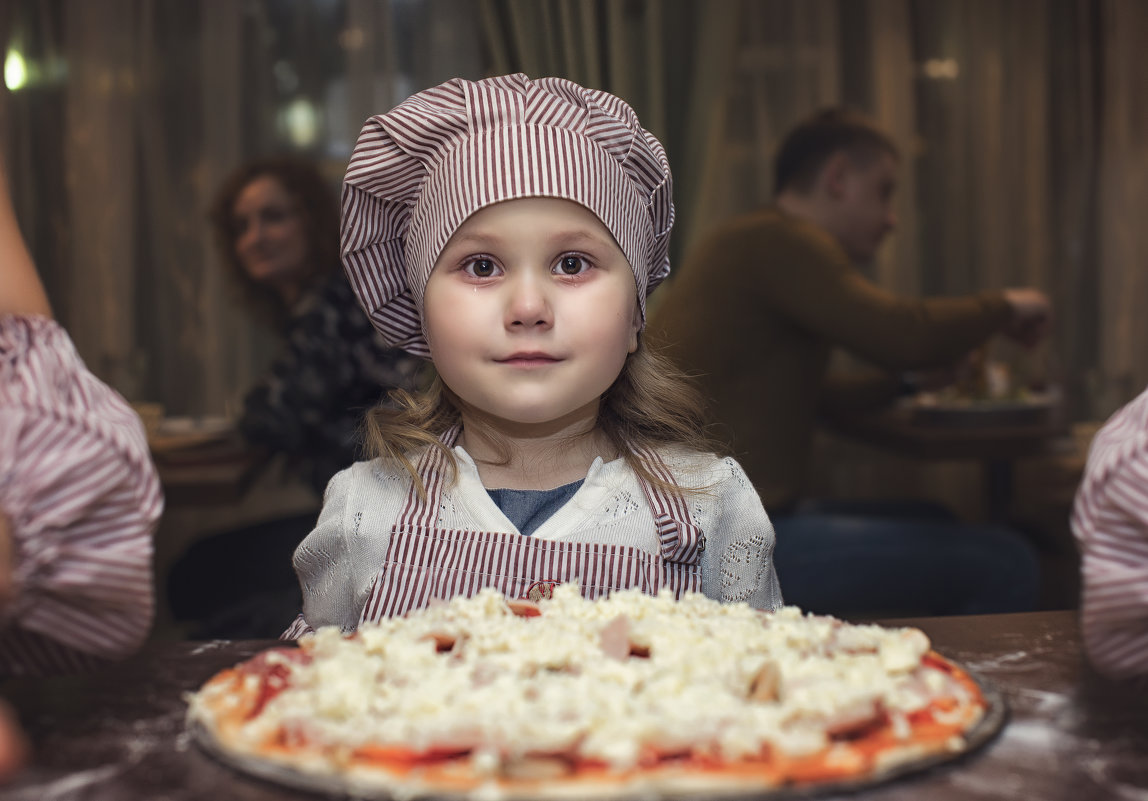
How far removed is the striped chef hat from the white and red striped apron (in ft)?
0.74

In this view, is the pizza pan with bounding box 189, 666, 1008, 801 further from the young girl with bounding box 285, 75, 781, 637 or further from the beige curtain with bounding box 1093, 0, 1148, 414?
the beige curtain with bounding box 1093, 0, 1148, 414

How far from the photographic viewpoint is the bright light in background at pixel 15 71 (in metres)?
3.26

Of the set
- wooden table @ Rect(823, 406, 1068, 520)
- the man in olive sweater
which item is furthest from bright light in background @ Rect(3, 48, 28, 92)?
Answer: wooden table @ Rect(823, 406, 1068, 520)

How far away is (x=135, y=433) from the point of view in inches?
27.1

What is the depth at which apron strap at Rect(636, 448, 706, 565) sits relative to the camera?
1.03 metres

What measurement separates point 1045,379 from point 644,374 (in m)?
2.33

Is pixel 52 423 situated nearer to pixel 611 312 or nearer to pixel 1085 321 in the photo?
pixel 611 312

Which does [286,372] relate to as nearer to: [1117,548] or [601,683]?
[601,683]

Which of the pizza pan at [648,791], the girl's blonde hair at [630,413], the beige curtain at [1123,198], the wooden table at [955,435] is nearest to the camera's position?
the pizza pan at [648,791]

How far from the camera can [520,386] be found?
3.10 feet

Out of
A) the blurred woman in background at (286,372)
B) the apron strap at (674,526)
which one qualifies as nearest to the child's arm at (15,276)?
the apron strap at (674,526)

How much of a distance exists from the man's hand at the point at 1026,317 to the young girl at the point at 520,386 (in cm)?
128

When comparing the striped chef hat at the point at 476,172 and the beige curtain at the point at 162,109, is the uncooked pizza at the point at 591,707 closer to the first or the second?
the striped chef hat at the point at 476,172

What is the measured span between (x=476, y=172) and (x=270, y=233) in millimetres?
1692
